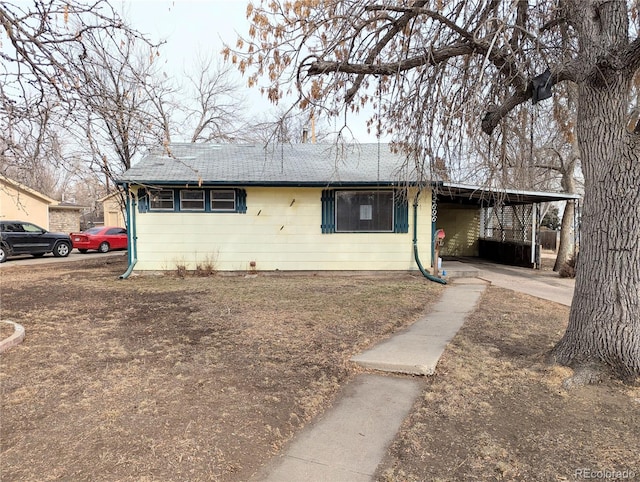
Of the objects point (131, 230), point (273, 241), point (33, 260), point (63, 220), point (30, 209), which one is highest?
point (30, 209)

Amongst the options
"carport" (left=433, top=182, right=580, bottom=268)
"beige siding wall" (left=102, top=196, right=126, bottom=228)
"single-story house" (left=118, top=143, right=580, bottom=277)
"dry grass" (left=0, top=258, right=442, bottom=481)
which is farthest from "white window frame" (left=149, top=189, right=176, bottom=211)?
"beige siding wall" (left=102, top=196, right=126, bottom=228)

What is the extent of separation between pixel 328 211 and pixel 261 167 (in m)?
2.43

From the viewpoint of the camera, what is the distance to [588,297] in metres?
3.83

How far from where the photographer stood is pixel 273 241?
11094mm

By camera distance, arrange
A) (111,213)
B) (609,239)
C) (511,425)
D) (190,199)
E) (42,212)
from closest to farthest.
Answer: (511,425), (609,239), (190,199), (42,212), (111,213)

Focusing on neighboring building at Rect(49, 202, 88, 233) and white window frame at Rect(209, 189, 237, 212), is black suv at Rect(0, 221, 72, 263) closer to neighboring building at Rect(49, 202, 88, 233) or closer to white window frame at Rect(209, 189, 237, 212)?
white window frame at Rect(209, 189, 237, 212)

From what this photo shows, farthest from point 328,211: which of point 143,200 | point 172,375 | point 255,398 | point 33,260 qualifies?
point 33,260

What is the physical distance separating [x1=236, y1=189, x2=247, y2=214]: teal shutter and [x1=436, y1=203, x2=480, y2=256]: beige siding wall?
8788mm

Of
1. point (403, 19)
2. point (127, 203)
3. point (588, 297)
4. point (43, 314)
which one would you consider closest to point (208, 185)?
point (127, 203)

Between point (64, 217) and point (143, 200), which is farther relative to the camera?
point (64, 217)

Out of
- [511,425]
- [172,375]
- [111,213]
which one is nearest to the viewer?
[511,425]

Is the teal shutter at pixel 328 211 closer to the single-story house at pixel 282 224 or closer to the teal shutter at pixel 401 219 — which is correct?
the single-story house at pixel 282 224

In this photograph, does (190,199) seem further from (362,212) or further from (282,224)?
(362,212)

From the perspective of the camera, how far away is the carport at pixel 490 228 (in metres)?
13.5
